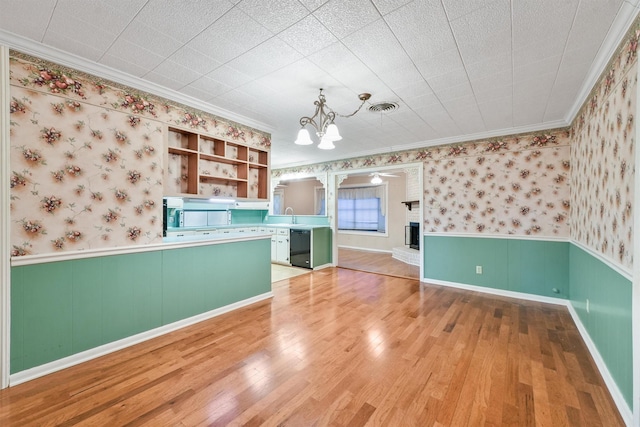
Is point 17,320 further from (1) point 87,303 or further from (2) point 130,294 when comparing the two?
(2) point 130,294

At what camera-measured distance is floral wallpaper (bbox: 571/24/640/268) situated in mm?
1662

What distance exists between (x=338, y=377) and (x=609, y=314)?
2.03 m

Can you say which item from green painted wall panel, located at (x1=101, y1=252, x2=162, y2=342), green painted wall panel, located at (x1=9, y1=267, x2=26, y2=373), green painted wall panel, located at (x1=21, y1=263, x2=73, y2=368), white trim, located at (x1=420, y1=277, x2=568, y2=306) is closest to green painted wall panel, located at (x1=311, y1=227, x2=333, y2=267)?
white trim, located at (x1=420, y1=277, x2=568, y2=306)

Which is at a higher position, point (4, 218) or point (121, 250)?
point (4, 218)

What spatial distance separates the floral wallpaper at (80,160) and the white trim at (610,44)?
357 cm

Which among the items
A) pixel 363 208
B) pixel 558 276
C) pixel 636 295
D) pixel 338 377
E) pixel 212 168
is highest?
pixel 212 168

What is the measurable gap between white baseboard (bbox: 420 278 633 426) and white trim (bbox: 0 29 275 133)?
412 centimetres

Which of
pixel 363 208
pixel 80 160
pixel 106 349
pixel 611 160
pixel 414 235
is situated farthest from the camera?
pixel 363 208

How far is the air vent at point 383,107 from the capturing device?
302 centimetres

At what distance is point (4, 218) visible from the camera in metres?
1.87

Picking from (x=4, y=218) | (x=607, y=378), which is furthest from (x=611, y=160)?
(x=4, y=218)

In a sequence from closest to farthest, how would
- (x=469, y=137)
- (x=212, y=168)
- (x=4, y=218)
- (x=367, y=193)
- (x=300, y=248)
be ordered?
→ (x=4, y=218) → (x=212, y=168) → (x=469, y=137) → (x=300, y=248) → (x=367, y=193)

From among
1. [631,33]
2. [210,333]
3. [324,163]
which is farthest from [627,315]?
[324,163]

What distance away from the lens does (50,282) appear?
2.08m
